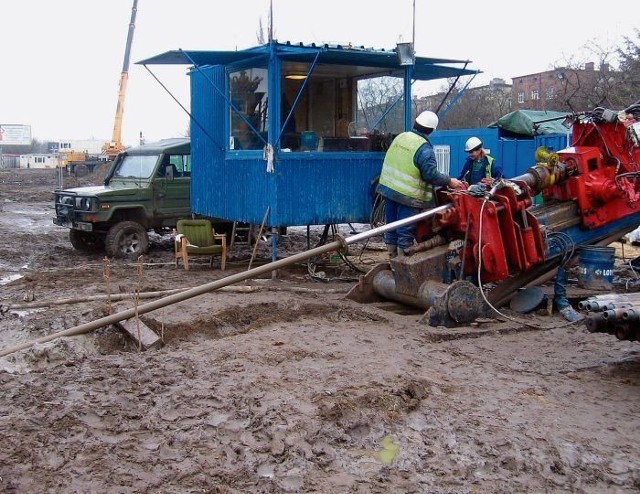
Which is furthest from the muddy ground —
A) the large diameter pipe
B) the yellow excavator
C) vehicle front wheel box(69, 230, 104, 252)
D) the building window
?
the yellow excavator

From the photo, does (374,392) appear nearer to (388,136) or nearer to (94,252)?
(388,136)

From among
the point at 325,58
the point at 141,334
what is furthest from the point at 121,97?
the point at 141,334

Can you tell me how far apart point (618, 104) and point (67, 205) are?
536 inches

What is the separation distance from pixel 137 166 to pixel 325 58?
479 centimetres

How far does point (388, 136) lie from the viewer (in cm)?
1129

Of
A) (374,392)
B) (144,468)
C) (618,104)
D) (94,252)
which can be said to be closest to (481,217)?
(374,392)

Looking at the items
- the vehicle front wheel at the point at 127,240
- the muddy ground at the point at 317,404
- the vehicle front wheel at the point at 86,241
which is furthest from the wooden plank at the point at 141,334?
the vehicle front wheel at the point at 86,241

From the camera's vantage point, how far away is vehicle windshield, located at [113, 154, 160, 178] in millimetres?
13423

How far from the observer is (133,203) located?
1293cm

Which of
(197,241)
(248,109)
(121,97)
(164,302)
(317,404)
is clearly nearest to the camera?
(317,404)

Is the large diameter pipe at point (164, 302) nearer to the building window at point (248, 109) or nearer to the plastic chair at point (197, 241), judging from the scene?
the building window at point (248, 109)

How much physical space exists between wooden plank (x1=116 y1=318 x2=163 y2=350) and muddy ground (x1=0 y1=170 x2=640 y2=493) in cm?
8

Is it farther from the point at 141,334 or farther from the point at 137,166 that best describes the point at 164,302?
the point at 137,166

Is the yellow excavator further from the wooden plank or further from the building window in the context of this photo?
the wooden plank
